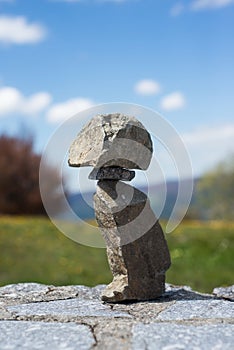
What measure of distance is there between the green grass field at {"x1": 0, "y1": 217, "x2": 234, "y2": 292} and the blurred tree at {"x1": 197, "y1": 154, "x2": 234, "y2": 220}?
23.3 feet

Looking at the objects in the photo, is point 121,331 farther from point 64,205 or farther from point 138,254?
point 64,205

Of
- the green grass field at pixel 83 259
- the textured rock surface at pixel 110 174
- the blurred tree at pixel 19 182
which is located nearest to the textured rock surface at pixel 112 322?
the textured rock surface at pixel 110 174

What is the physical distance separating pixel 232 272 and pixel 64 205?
3918 mm

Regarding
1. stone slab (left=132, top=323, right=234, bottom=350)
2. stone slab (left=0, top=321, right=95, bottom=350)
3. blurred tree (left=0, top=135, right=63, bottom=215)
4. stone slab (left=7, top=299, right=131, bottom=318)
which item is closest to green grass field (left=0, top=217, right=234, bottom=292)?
stone slab (left=7, top=299, right=131, bottom=318)

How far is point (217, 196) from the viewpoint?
683 inches

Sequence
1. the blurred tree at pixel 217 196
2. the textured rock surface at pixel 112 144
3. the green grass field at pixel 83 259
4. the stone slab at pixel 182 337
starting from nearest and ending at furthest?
the stone slab at pixel 182 337
the textured rock surface at pixel 112 144
the green grass field at pixel 83 259
the blurred tree at pixel 217 196

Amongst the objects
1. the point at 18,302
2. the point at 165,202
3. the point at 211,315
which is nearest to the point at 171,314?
the point at 211,315

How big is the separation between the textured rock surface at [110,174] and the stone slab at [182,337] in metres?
0.97

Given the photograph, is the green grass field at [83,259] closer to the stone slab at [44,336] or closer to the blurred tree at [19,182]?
the stone slab at [44,336]

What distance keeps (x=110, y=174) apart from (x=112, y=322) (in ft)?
3.08

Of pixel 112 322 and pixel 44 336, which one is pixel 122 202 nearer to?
pixel 112 322

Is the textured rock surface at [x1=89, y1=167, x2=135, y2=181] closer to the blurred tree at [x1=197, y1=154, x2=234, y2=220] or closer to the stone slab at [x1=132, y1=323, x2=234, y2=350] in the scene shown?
the stone slab at [x1=132, y1=323, x2=234, y2=350]

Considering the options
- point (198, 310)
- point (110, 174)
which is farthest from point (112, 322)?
point (110, 174)

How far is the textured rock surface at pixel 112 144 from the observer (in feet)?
12.1
